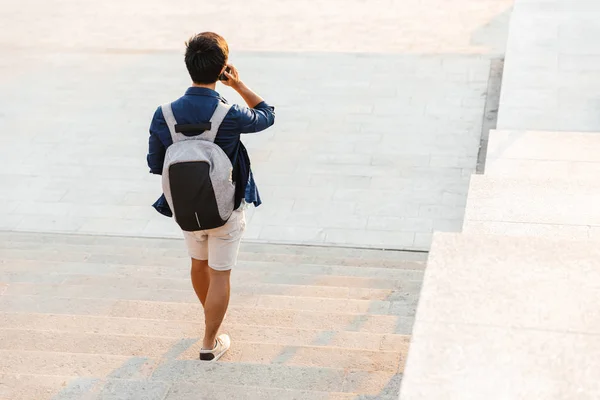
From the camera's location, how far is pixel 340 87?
10.8m

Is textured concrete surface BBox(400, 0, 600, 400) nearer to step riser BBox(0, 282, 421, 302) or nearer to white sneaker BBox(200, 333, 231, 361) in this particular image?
step riser BBox(0, 282, 421, 302)

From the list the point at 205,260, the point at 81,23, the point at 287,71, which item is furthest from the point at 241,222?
the point at 81,23

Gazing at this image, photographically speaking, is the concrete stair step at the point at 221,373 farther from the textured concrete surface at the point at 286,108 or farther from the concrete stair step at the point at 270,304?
the textured concrete surface at the point at 286,108

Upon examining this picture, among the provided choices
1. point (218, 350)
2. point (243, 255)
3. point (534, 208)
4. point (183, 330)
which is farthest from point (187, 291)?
point (534, 208)

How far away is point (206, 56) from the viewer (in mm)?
4031

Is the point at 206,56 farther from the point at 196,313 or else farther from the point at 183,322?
the point at 196,313

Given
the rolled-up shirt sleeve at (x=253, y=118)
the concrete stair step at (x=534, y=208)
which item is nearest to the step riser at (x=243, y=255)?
the concrete stair step at (x=534, y=208)

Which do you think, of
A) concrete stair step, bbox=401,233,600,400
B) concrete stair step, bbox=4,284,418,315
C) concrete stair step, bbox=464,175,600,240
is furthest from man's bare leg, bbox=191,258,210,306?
concrete stair step, bbox=401,233,600,400

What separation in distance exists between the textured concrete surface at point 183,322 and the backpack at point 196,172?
0.69m

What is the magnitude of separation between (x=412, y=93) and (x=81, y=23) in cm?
601

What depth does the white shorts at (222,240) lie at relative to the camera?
4.32 m

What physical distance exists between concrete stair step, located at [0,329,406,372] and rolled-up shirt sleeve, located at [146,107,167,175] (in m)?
1.01

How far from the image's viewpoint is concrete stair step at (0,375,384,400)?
371cm

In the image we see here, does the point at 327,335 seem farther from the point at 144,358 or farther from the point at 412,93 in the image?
the point at 412,93
